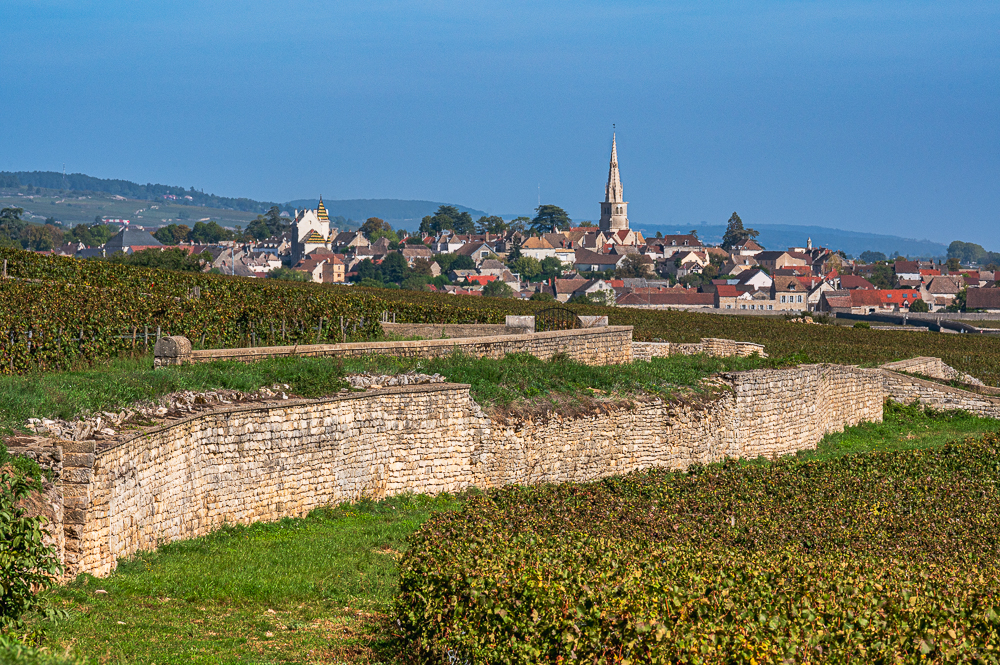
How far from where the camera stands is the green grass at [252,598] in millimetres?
10367

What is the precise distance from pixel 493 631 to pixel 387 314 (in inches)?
1113

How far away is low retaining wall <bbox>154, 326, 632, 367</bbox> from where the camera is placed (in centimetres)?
1881

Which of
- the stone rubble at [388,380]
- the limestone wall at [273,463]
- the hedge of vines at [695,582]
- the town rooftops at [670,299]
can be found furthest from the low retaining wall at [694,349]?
the town rooftops at [670,299]

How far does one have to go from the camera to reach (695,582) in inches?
359

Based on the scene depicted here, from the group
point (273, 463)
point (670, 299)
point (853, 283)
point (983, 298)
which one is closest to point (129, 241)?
point (670, 299)

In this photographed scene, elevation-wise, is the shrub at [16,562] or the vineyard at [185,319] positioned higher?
the vineyard at [185,319]

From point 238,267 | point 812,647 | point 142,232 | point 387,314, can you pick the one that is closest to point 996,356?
point 387,314

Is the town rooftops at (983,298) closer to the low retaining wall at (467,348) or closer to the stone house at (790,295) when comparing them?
the stone house at (790,295)

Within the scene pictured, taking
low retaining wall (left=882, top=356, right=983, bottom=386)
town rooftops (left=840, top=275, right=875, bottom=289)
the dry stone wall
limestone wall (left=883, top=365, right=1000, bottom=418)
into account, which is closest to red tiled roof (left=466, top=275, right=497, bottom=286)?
town rooftops (left=840, top=275, right=875, bottom=289)

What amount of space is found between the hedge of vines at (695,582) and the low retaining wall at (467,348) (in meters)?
7.40

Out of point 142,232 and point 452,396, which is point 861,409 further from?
point 142,232

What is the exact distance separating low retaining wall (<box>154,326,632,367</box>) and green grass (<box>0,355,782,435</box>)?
0.39 meters

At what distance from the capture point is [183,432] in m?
14.4

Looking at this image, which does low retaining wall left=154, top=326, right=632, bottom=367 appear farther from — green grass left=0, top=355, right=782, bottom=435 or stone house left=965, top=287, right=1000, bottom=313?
stone house left=965, top=287, right=1000, bottom=313
